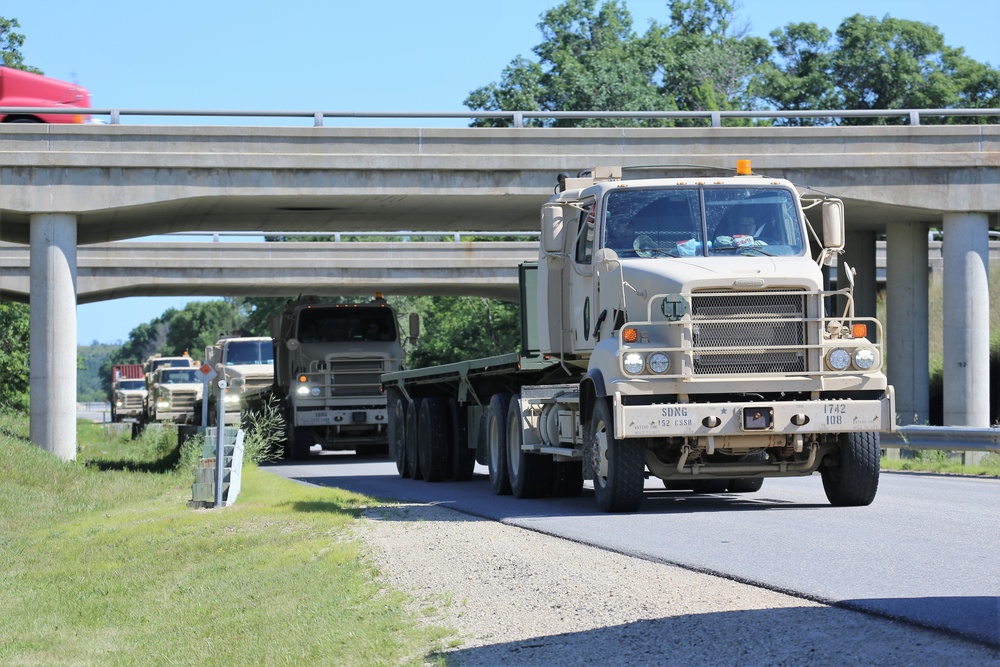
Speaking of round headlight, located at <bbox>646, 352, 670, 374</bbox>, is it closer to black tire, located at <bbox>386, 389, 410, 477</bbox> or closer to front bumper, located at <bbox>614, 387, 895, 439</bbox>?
front bumper, located at <bbox>614, 387, 895, 439</bbox>

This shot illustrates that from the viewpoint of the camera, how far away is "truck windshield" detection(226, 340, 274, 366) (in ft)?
120

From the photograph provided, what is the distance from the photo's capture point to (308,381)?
29.6 m

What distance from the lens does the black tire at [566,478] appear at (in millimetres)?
15984

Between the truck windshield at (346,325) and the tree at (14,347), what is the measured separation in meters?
25.6

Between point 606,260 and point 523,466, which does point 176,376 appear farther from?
point 606,260

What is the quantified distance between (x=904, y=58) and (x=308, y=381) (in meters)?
54.1

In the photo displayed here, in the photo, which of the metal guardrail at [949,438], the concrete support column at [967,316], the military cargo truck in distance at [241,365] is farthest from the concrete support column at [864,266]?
the military cargo truck in distance at [241,365]

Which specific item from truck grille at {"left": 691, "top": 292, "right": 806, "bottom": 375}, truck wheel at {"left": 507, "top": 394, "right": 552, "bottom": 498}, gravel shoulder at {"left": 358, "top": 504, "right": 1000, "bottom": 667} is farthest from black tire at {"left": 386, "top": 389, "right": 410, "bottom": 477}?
gravel shoulder at {"left": 358, "top": 504, "right": 1000, "bottom": 667}

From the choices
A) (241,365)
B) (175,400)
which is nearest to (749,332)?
(241,365)

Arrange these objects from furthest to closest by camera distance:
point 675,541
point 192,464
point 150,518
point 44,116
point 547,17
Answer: point 547,17
point 44,116
point 192,464
point 150,518
point 675,541

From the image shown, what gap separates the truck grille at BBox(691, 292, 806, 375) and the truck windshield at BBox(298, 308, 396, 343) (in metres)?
18.0

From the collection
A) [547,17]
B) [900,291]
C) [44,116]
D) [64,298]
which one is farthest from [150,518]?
[547,17]

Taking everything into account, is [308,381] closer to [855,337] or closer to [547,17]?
[855,337]

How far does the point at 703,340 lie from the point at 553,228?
89.4 inches
